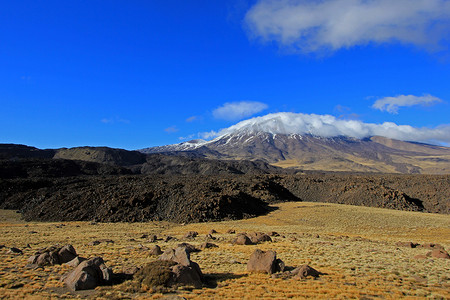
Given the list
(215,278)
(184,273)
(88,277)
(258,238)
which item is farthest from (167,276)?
(258,238)

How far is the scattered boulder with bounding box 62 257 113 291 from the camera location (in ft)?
38.3

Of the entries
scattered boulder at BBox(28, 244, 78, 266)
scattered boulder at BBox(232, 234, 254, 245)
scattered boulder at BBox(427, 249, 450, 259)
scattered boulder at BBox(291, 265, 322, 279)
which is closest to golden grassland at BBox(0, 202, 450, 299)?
scattered boulder at BBox(291, 265, 322, 279)

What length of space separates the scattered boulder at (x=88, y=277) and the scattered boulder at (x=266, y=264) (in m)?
6.46

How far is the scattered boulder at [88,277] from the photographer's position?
11.7m

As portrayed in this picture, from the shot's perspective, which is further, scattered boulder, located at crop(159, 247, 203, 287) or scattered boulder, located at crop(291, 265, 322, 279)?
scattered boulder, located at crop(291, 265, 322, 279)

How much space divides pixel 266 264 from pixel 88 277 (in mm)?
7693

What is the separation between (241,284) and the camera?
12.5 m

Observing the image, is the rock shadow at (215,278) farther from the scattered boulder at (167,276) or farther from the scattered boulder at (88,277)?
the scattered boulder at (88,277)

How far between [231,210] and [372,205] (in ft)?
101

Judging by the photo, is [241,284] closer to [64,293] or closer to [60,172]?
[64,293]

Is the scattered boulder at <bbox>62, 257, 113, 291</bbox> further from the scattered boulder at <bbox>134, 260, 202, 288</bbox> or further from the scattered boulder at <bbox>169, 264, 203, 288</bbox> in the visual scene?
the scattered boulder at <bbox>169, 264, 203, 288</bbox>

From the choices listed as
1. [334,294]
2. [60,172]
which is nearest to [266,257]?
[334,294]

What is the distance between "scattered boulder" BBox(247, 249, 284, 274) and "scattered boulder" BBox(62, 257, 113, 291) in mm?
6461

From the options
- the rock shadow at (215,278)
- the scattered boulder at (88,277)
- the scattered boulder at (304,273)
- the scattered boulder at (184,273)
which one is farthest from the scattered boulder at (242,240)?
the scattered boulder at (88,277)
